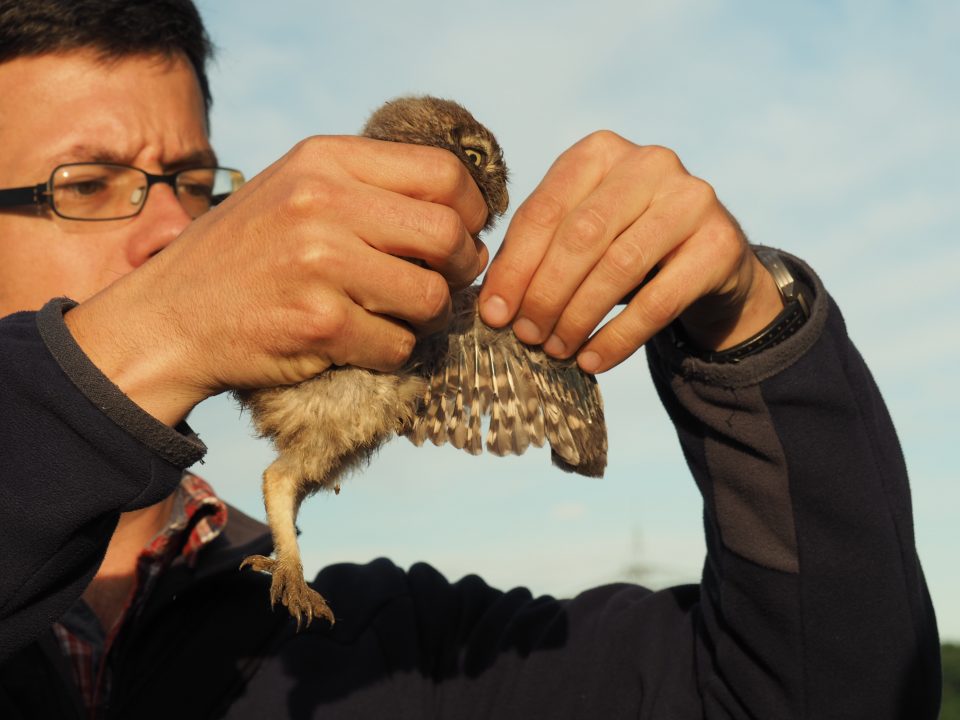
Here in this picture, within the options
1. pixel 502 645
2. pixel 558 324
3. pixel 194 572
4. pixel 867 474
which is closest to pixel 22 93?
pixel 194 572

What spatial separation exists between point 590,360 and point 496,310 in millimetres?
325

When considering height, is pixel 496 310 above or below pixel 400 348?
above

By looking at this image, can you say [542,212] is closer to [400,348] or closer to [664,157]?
[664,157]

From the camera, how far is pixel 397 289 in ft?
7.19

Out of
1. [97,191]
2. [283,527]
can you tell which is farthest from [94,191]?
[283,527]

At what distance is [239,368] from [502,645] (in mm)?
2100

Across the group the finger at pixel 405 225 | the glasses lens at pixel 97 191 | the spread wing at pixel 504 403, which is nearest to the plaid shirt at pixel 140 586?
the spread wing at pixel 504 403

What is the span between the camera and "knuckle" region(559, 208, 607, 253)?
96.2 inches

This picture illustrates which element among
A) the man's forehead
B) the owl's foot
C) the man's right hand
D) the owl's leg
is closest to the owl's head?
the man's right hand

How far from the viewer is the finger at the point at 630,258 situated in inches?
97.5

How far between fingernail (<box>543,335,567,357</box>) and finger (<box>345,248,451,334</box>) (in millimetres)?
482

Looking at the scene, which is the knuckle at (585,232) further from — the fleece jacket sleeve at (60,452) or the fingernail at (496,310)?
the fleece jacket sleeve at (60,452)

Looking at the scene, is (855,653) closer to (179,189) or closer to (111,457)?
(111,457)

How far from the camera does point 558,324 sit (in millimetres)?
2623
